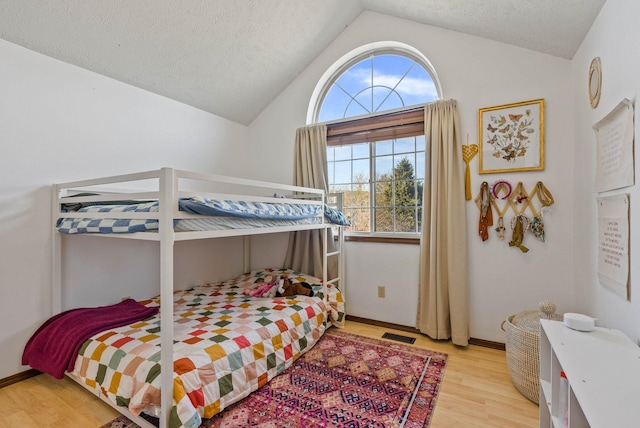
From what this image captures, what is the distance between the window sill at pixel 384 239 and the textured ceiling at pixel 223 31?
1.70 meters

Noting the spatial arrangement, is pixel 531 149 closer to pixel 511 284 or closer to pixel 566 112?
pixel 566 112

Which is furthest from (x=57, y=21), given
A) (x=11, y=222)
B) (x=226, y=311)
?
(x=226, y=311)

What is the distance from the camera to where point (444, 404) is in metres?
1.67

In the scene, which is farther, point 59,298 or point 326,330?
point 326,330

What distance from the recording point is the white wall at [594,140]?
48.6 inches

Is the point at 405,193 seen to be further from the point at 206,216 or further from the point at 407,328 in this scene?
the point at 206,216

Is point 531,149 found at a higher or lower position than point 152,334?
higher

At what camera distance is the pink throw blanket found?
1720 millimetres

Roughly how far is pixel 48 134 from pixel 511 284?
3470 millimetres

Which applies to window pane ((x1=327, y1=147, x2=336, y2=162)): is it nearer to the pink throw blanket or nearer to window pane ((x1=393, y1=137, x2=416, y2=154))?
window pane ((x1=393, y1=137, x2=416, y2=154))

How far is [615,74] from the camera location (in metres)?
1.42

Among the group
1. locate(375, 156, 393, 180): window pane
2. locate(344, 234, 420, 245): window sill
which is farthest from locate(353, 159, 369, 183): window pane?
locate(344, 234, 420, 245): window sill

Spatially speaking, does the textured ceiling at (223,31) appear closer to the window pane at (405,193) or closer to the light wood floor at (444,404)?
the window pane at (405,193)

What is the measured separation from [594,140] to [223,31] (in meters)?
2.64
